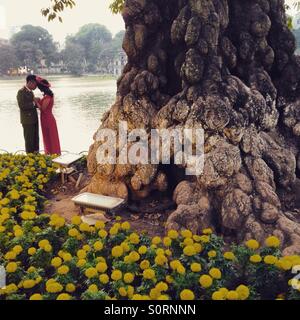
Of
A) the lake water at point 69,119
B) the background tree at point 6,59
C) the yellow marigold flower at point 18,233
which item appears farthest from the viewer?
the background tree at point 6,59

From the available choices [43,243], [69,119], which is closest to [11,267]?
[43,243]

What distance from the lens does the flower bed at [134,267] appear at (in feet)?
10.0

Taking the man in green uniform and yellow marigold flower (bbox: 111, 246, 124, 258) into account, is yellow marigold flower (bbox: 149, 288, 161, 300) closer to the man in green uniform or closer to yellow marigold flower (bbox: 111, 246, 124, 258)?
yellow marigold flower (bbox: 111, 246, 124, 258)

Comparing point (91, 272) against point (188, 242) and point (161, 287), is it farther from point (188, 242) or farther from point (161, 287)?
point (188, 242)

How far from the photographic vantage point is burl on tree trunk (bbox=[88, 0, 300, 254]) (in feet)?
15.9

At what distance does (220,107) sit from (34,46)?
34.1 meters

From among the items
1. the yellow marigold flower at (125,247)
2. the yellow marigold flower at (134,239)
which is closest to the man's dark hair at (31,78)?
the yellow marigold flower at (134,239)

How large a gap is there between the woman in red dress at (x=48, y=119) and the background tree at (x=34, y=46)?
26.8 m

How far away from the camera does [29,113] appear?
8.00 metres

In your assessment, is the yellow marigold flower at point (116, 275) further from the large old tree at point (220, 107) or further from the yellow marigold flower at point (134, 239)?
the large old tree at point (220, 107)
